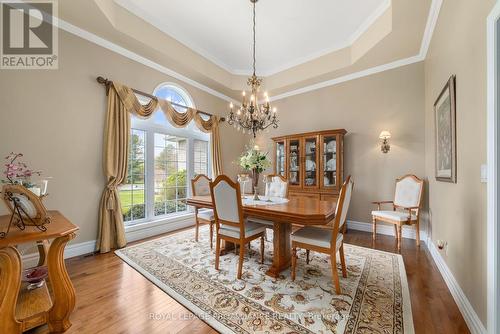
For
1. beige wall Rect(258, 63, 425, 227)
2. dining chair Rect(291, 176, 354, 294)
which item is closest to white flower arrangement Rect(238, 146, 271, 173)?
dining chair Rect(291, 176, 354, 294)

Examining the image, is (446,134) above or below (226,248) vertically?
A: above

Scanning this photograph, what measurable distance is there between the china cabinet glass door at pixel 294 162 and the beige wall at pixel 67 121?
3.17 m

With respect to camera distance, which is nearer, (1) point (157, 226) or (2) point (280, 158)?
(1) point (157, 226)

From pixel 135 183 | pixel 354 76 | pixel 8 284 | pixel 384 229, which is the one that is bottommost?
pixel 384 229

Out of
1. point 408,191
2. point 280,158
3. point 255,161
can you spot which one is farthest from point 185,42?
point 408,191

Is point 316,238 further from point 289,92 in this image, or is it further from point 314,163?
point 289,92

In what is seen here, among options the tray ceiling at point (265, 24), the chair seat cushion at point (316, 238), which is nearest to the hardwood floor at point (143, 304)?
the chair seat cushion at point (316, 238)

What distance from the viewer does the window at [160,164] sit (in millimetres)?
3375

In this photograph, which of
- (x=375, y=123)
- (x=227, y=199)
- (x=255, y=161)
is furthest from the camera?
(x=375, y=123)

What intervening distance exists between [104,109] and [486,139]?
158 inches

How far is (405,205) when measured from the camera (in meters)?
3.16

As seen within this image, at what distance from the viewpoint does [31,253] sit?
2.36 m

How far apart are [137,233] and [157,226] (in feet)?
1.12

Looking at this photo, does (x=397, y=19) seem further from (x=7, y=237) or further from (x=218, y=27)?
(x=7, y=237)
